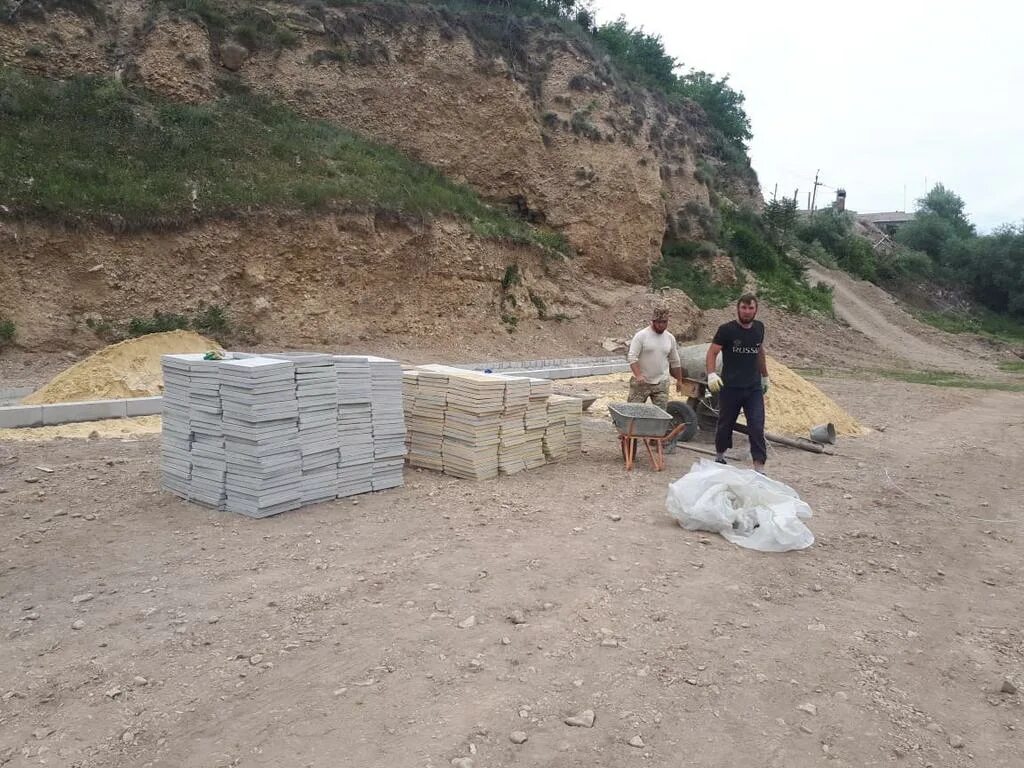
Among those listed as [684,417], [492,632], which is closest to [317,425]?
[492,632]

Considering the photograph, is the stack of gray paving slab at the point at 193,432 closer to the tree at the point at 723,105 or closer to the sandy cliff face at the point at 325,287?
the sandy cliff face at the point at 325,287

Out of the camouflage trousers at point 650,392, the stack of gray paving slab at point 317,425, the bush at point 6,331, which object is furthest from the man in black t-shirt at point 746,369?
the bush at point 6,331

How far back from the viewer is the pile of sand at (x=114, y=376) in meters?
10.5

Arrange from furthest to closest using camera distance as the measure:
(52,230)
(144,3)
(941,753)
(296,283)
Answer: (144,3) → (296,283) → (52,230) → (941,753)

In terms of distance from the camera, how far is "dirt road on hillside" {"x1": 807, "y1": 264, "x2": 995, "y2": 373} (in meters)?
27.5

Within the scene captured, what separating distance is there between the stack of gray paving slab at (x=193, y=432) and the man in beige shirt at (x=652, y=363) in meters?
4.64

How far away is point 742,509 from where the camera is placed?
5.65 meters

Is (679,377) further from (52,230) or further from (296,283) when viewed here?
(52,230)

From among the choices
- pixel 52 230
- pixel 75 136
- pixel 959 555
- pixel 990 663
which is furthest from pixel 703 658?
pixel 75 136

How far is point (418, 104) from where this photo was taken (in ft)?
81.1

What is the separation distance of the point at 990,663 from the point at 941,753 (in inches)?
42.2

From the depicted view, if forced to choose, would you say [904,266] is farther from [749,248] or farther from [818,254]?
[749,248]

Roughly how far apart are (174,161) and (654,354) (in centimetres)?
1451

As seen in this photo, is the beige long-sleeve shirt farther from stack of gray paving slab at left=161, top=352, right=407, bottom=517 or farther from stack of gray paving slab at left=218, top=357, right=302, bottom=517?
stack of gray paving slab at left=218, top=357, right=302, bottom=517
